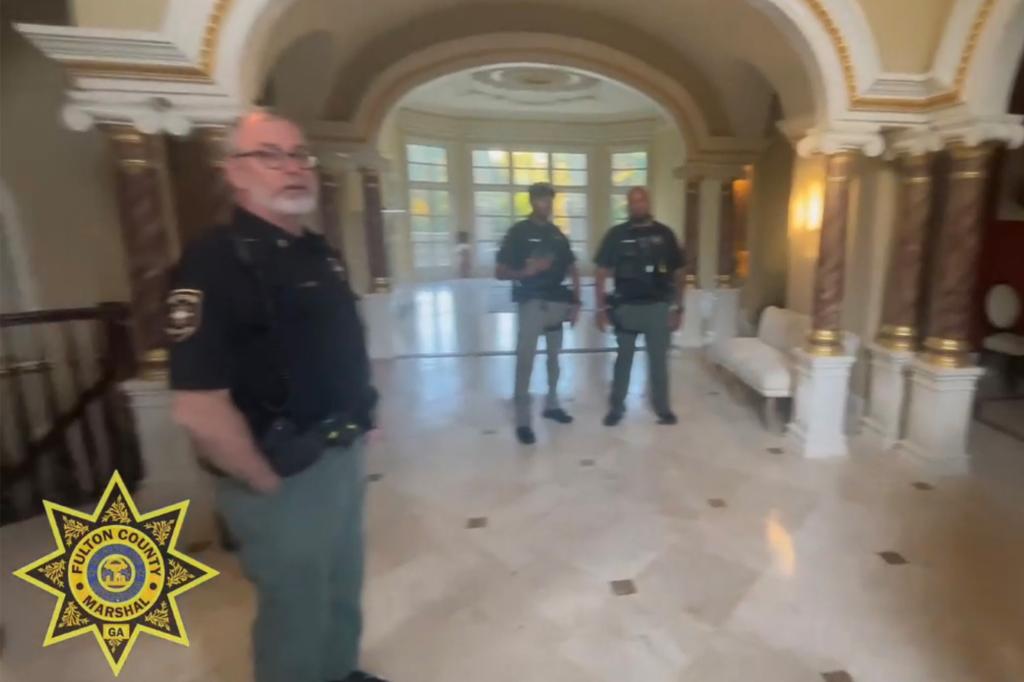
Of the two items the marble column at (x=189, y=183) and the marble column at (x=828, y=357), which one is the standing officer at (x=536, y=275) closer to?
the marble column at (x=828, y=357)

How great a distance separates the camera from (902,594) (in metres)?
2.37

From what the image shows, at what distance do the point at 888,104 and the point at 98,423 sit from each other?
523 cm

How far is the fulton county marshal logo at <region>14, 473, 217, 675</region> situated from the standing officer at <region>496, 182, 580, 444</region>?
2722mm

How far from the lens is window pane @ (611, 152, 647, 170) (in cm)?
1370

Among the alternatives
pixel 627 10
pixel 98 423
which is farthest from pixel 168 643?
pixel 627 10

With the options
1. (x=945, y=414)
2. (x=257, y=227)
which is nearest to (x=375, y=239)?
(x=945, y=414)

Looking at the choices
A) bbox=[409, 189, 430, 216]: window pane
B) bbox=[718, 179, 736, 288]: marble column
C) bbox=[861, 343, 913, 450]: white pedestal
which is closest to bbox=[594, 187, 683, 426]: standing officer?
bbox=[861, 343, 913, 450]: white pedestal

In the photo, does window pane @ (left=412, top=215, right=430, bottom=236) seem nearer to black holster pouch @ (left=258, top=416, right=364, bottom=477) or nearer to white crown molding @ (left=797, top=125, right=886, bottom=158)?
white crown molding @ (left=797, top=125, right=886, bottom=158)

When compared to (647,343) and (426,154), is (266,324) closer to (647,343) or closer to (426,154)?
(647,343)

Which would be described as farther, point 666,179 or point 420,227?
point 666,179

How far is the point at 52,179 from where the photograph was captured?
4.14 m

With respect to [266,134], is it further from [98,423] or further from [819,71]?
[98,423]

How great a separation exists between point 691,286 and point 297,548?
591 centimetres

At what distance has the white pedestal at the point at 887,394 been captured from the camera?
3.72 meters
